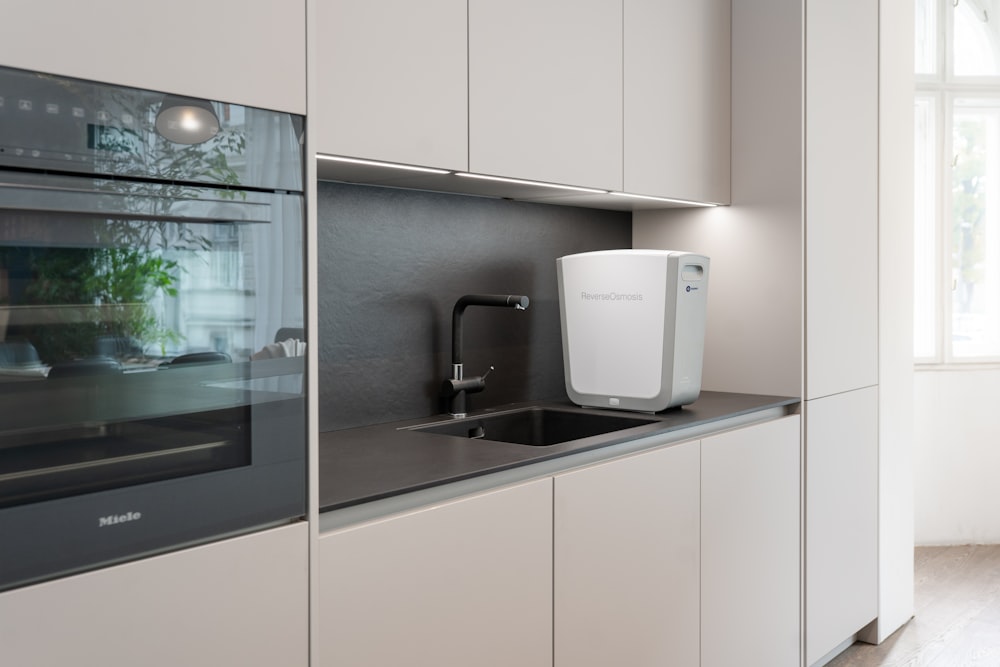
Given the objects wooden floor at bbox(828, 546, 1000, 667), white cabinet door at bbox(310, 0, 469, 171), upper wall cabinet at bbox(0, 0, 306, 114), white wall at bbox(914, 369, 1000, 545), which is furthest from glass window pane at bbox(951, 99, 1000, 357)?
upper wall cabinet at bbox(0, 0, 306, 114)

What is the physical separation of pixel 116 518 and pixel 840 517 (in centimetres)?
251

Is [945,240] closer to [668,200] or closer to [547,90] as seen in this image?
[668,200]

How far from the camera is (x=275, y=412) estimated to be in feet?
4.16

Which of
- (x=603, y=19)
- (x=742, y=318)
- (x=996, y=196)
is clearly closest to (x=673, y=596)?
(x=742, y=318)

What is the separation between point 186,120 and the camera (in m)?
1.15

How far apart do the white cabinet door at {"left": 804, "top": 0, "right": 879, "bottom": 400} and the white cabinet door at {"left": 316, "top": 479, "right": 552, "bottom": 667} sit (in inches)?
55.3

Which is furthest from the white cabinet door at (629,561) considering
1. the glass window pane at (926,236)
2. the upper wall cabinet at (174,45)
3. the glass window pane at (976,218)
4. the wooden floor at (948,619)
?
the glass window pane at (976,218)

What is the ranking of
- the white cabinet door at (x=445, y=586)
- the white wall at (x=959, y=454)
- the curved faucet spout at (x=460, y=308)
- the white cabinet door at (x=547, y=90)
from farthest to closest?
the white wall at (x=959, y=454)
the curved faucet spout at (x=460, y=308)
the white cabinet door at (x=547, y=90)
the white cabinet door at (x=445, y=586)

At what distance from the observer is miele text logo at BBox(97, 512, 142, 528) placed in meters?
1.08

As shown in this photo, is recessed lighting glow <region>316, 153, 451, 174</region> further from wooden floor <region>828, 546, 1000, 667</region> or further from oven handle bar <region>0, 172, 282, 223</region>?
wooden floor <region>828, 546, 1000, 667</region>

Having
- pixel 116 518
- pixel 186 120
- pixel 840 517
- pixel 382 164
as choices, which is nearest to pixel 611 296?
pixel 382 164

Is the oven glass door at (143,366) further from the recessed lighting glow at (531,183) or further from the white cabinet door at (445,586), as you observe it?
the recessed lighting glow at (531,183)

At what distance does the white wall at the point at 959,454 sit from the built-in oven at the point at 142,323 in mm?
4054

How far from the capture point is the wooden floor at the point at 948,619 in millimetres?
3092
